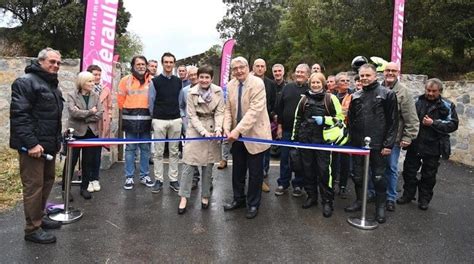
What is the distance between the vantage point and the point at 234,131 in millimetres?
4391

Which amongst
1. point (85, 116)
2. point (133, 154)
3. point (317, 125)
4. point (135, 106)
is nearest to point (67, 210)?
point (85, 116)

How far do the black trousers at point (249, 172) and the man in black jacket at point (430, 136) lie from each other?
7.17ft

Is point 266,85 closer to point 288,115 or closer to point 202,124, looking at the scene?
point 288,115

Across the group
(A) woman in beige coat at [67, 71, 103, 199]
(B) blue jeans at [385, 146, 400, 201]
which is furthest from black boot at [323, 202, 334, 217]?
(A) woman in beige coat at [67, 71, 103, 199]

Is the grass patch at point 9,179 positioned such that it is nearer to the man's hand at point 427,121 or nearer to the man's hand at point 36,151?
the man's hand at point 36,151

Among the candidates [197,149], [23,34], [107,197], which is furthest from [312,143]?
[23,34]

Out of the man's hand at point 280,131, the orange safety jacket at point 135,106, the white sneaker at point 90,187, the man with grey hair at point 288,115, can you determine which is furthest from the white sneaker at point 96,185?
the man's hand at point 280,131

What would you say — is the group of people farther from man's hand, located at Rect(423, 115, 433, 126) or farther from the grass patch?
the grass patch

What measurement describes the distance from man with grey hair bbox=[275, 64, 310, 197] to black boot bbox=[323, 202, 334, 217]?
0.76 m

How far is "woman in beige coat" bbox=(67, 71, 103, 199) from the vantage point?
4852 millimetres

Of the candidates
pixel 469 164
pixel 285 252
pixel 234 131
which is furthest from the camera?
pixel 469 164

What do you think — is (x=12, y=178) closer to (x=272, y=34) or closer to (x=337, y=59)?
(x=337, y=59)

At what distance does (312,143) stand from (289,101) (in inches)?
32.5

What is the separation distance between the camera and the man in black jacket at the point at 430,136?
15.8 feet
